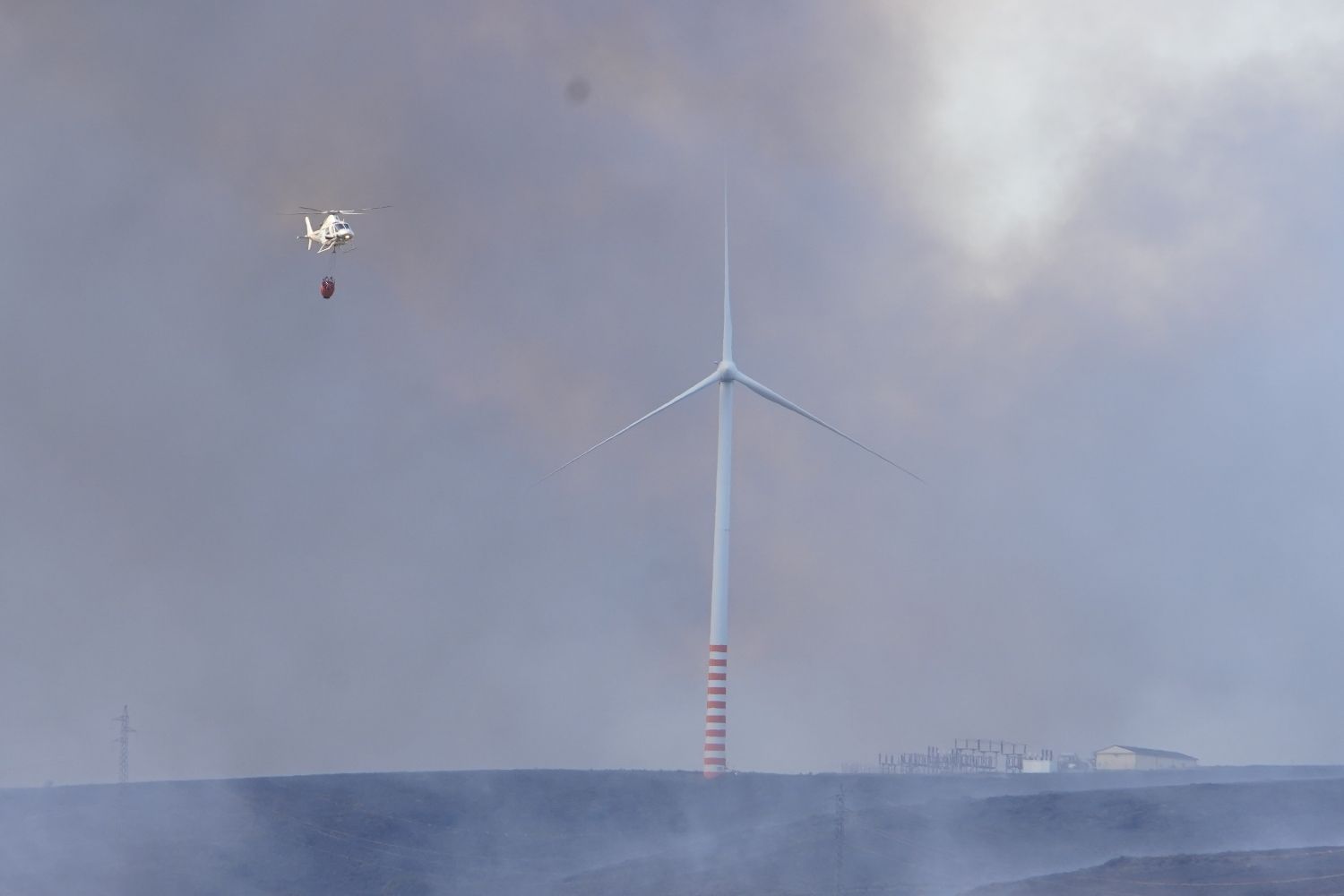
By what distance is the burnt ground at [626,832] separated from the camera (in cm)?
14000

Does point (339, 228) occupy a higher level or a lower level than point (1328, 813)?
higher

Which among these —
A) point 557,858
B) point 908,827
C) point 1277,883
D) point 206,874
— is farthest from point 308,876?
point 1277,883

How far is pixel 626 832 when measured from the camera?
6368 inches

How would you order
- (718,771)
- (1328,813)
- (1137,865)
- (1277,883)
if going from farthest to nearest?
(718,771)
(1328,813)
(1137,865)
(1277,883)

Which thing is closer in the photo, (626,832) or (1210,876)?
(1210,876)

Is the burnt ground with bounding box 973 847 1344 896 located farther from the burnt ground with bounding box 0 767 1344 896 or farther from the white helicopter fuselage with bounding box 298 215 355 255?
the white helicopter fuselage with bounding box 298 215 355 255

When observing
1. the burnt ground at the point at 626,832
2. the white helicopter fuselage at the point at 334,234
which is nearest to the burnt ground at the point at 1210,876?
the burnt ground at the point at 626,832

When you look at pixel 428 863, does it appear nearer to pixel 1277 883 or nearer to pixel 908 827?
pixel 908 827

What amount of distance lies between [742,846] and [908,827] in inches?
538

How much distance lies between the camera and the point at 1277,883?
120m

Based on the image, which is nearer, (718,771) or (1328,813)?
(1328,813)

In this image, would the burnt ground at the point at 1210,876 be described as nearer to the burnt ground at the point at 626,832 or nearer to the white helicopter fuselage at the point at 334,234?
the burnt ground at the point at 626,832

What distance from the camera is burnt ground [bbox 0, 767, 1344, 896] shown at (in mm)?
140000

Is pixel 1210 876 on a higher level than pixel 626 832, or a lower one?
lower
